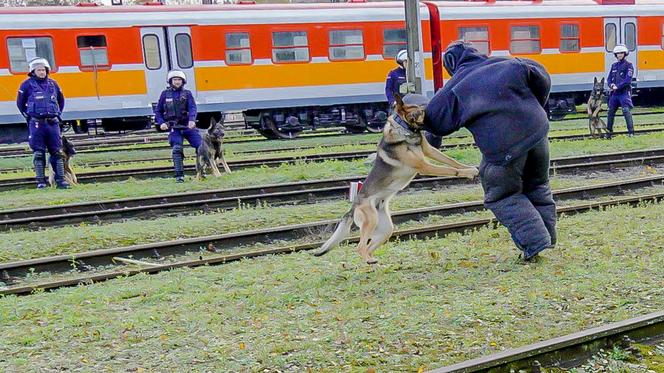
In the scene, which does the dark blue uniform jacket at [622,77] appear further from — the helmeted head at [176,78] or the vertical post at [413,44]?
the helmeted head at [176,78]

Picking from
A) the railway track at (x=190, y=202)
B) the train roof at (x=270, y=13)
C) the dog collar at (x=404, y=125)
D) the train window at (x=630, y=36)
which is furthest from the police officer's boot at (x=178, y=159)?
the train window at (x=630, y=36)

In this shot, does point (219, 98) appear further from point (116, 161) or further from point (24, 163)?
point (24, 163)

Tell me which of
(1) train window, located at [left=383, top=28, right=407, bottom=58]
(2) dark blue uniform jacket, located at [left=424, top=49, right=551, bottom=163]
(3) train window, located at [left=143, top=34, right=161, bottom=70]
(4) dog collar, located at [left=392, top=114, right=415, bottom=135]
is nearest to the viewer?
(2) dark blue uniform jacket, located at [left=424, top=49, right=551, bottom=163]

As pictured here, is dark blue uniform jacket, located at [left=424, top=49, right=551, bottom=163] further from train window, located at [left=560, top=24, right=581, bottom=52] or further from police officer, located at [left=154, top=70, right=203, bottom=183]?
train window, located at [left=560, top=24, right=581, bottom=52]

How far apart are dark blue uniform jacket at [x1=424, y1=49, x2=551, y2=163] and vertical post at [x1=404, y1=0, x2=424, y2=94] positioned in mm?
7576

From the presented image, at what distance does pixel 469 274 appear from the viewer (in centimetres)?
547

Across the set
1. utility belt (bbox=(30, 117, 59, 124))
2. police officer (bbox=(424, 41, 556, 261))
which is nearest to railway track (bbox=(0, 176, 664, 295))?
police officer (bbox=(424, 41, 556, 261))

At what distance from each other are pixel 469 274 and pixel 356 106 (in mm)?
14106

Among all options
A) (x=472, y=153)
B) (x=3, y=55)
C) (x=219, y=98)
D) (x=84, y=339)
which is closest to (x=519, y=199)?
(x=84, y=339)

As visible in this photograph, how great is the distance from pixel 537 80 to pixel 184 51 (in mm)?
13081

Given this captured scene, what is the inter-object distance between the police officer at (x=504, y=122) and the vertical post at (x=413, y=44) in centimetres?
738

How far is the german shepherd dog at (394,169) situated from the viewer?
5352mm

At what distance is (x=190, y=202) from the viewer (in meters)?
9.43

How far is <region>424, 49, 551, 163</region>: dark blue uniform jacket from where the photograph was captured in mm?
5109
